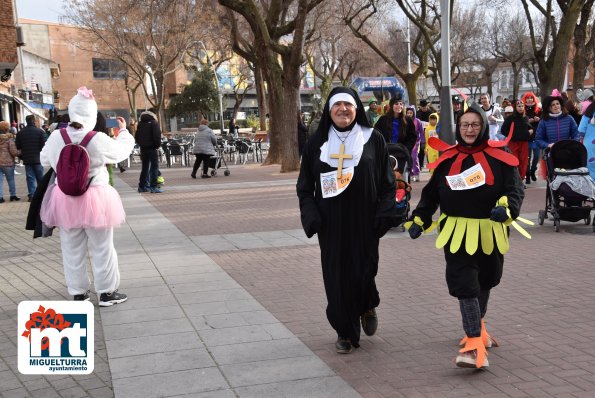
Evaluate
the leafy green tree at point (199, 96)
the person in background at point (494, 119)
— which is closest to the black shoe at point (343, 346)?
the person in background at point (494, 119)

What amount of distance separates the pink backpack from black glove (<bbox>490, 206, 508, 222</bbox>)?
11.6 feet

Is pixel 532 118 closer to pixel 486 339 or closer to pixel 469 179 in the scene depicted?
pixel 486 339

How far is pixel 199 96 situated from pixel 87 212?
53.0m

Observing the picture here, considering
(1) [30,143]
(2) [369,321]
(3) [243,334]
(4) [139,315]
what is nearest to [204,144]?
(1) [30,143]

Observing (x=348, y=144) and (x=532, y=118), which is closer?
(x=348, y=144)

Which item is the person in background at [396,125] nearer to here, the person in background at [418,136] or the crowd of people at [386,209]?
the person in background at [418,136]

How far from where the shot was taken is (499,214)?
423cm

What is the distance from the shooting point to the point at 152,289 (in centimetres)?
678

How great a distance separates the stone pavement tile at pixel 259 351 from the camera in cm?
473

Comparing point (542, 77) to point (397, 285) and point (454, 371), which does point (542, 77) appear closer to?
point (397, 285)

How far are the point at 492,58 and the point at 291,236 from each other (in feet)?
171

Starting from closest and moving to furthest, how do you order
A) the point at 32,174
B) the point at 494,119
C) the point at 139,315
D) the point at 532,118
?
the point at 139,315
the point at 532,118
the point at 494,119
the point at 32,174

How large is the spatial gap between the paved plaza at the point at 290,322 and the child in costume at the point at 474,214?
406 millimetres

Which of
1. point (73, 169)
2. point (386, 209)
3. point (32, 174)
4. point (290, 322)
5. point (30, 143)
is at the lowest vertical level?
point (290, 322)
